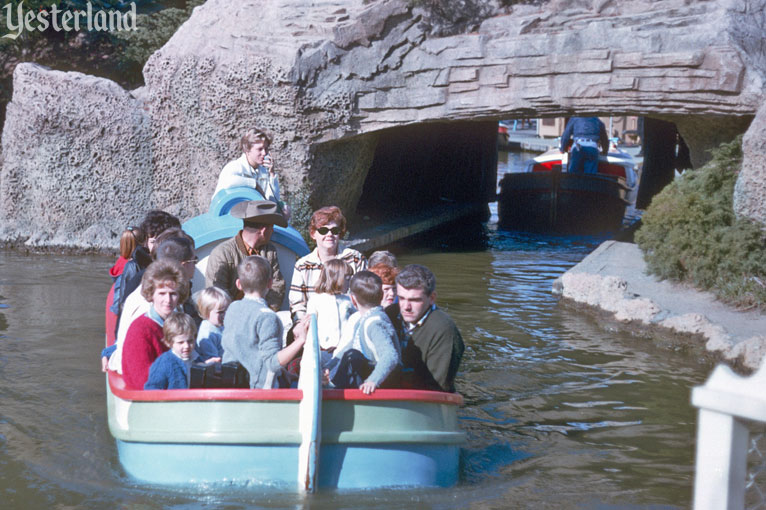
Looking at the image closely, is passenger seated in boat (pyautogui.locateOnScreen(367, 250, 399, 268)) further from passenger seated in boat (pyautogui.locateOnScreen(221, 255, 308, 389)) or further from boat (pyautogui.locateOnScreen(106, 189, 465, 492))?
boat (pyautogui.locateOnScreen(106, 189, 465, 492))

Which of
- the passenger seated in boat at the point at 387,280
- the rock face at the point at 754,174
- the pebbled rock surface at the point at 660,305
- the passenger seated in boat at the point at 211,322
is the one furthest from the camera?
the rock face at the point at 754,174

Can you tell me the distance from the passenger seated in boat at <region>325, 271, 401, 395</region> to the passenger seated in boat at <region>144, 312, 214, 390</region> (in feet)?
2.52

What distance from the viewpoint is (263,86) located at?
12.3 meters

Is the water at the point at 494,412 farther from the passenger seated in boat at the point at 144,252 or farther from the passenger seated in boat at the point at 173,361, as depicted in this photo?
the passenger seated in boat at the point at 144,252

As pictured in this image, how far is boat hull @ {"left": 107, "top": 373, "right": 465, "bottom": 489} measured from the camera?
14.5 feet

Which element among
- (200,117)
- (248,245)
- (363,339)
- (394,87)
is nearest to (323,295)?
(363,339)

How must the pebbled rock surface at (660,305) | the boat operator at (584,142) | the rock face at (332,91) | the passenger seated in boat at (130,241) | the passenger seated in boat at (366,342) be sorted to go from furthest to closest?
1. the boat operator at (584,142)
2. the rock face at (332,91)
3. the pebbled rock surface at (660,305)
4. the passenger seated in boat at (130,241)
5. the passenger seated in boat at (366,342)

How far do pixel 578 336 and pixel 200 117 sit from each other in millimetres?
6681

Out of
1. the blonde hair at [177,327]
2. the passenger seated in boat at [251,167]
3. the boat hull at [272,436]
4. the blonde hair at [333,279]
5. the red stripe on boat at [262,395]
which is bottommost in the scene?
the boat hull at [272,436]

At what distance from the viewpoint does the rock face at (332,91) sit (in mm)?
10656

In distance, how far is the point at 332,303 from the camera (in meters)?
5.20

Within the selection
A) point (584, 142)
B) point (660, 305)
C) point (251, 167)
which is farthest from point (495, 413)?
point (584, 142)

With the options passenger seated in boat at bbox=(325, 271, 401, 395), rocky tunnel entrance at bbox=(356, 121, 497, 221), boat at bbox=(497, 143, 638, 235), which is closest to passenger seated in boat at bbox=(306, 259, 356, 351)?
passenger seated in boat at bbox=(325, 271, 401, 395)

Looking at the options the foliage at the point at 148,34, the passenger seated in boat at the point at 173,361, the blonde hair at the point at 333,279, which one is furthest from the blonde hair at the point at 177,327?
the foliage at the point at 148,34
